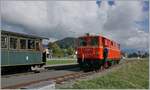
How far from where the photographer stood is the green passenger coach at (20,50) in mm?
22281

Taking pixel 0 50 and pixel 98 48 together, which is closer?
pixel 0 50

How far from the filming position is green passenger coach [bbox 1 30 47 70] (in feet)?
73.1

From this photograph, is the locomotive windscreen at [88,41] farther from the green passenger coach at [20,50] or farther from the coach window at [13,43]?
the coach window at [13,43]

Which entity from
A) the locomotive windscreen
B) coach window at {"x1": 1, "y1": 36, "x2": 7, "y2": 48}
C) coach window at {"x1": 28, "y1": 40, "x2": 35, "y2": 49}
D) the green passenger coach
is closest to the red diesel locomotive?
the locomotive windscreen

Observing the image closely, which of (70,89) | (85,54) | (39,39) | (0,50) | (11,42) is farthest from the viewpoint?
(85,54)

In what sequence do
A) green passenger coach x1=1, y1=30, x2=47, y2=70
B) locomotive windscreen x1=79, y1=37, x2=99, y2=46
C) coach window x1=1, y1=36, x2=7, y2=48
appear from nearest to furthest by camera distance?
1. coach window x1=1, y1=36, x2=7, y2=48
2. green passenger coach x1=1, y1=30, x2=47, y2=70
3. locomotive windscreen x1=79, y1=37, x2=99, y2=46

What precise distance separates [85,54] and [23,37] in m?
6.71

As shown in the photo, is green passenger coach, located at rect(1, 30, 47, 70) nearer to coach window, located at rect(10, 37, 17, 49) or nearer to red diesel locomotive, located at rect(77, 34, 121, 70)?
coach window, located at rect(10, 37, 17, 49)

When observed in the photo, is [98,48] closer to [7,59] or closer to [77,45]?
[77,45]

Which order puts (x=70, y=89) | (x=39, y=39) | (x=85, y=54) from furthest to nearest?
(x=85, y=54), (x=39, y=39), (x=70, y=89)

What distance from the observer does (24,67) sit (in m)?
26.0

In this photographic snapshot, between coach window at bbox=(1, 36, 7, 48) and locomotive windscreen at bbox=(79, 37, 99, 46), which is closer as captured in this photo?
coach window at bbox=(1, 36, 7, 48)

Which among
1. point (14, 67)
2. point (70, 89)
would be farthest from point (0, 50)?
point (70, 89)

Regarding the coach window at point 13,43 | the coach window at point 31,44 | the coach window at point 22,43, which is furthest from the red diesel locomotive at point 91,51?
the coach window at point 13,43
